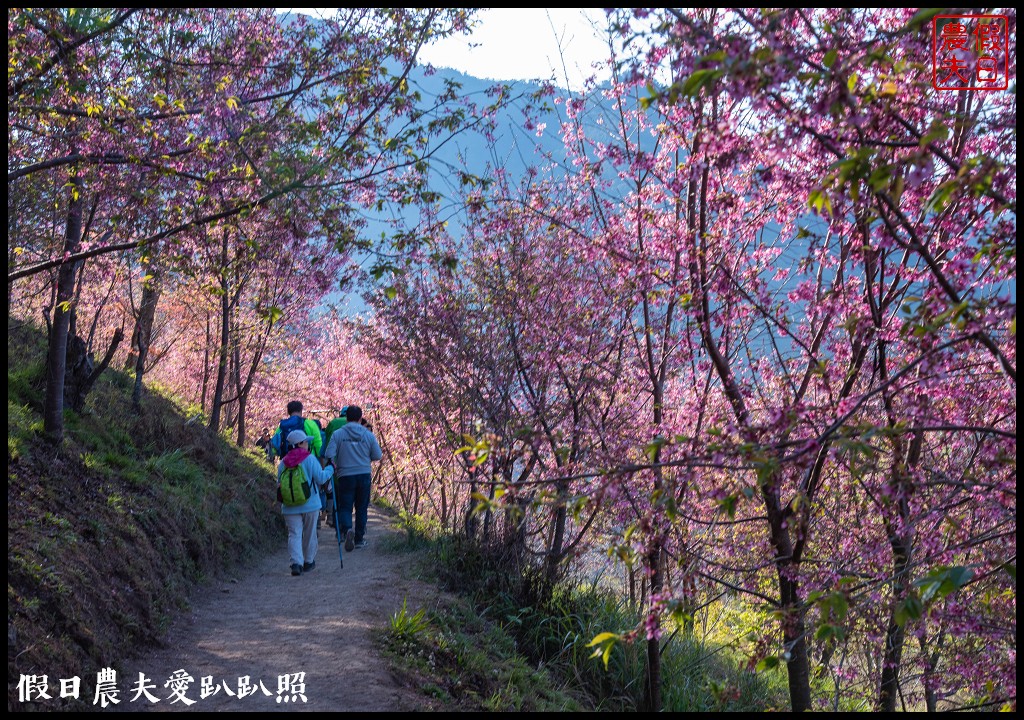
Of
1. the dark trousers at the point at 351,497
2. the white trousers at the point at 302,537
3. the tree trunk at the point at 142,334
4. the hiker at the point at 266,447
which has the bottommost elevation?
the white trousers at the point at 302,537

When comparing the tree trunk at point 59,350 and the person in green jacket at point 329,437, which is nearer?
the tree trunk at point 59,350

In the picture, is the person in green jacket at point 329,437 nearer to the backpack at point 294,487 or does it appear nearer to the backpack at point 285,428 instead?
the backpack at point 285,428

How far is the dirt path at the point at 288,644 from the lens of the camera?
534 centimetres

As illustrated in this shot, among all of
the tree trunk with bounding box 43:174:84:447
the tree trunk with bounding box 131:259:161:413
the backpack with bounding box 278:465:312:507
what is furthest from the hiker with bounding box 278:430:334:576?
the tree trunk with bounding box 131:259:161:413

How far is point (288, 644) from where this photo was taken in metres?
6.43

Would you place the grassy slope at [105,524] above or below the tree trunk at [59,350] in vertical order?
below

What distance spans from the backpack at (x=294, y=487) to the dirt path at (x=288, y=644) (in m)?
0.95

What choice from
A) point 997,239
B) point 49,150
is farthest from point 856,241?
point 49,150

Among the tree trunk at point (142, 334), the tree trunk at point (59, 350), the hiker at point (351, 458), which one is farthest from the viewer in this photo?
the tree trunk at point (142, 334)

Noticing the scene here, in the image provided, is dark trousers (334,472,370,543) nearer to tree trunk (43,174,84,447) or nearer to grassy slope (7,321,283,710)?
grassy slope (7,321,283,710)

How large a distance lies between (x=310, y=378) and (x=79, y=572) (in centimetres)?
2205

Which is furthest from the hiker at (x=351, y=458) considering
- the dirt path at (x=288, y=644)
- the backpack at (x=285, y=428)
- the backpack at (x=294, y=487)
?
the backpack at (x=294, y=487)

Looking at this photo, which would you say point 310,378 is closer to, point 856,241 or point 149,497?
point 149,497

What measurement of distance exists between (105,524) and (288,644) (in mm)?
2364
